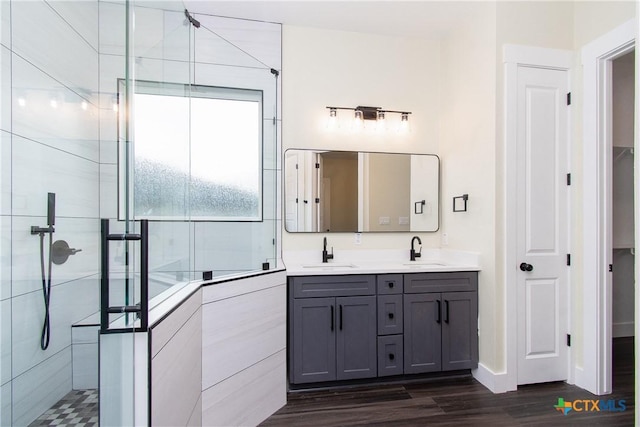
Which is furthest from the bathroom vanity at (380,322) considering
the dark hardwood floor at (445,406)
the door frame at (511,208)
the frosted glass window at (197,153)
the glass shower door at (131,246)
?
the glass shower door at (131,246)

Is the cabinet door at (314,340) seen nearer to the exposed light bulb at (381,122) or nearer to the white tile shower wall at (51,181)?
the white tile shower wall at (51,181)

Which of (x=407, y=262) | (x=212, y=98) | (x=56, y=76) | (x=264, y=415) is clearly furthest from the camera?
(x=407, y=262)

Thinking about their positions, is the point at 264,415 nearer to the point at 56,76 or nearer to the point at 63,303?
the point at 63,303

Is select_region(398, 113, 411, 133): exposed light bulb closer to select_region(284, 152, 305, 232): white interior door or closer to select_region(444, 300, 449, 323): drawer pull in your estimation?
select_region(284, 152, 305, 232): white interior door

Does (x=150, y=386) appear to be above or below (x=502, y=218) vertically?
below

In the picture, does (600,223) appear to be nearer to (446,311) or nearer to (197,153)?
(446,311)

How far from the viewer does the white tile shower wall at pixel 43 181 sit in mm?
1383

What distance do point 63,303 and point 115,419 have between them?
813mm

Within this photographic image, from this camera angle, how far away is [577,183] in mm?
2396

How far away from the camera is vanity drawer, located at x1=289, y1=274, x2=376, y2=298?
2.28 metres

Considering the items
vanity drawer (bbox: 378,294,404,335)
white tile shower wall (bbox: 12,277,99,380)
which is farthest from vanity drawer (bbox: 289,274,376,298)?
white tile shower wall (bbox: 12,277,99,380)

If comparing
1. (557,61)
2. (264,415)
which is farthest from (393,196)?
(264,415)

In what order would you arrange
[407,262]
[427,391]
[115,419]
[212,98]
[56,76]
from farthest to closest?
[407,262] → [427,391] → [212,98] → [56,76] → [115,419]

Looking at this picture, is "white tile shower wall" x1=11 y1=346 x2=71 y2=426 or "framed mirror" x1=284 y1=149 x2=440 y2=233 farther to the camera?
"framed mirror" x1=284 y1=149 x2=440 y2=233
